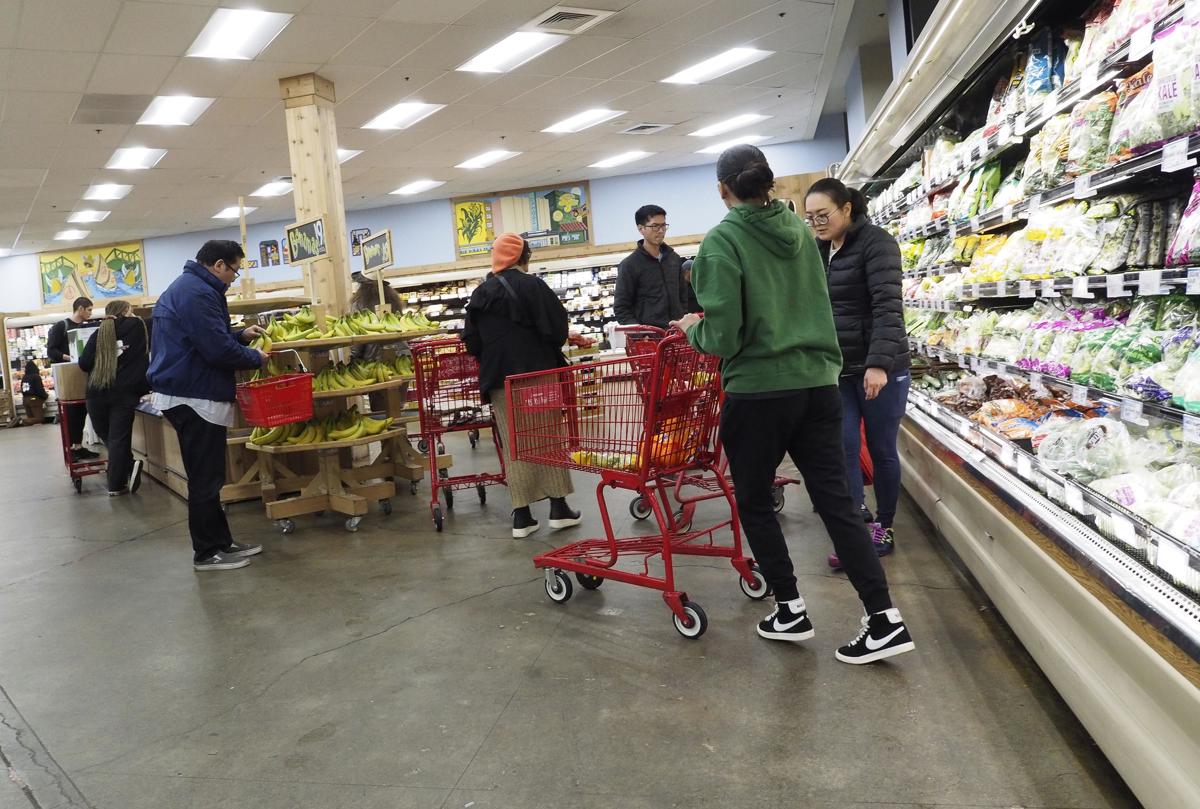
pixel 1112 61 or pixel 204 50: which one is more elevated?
pixel 204 50

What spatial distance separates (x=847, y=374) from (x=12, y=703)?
10.8 ft

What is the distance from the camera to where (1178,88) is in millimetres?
2045

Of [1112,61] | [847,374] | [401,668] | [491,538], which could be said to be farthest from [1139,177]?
[491,538]

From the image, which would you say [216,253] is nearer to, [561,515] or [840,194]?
[561,515]

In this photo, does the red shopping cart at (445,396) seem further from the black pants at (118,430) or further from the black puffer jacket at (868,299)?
the black pants at (118,430)

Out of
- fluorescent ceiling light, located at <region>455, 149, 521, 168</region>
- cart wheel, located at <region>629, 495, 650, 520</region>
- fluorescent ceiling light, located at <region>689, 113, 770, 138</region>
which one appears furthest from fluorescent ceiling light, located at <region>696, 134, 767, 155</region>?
cart wheel, located at <region>629, 495, 650, 520</region>

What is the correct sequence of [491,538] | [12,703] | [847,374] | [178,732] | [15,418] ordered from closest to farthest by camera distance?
1. [178,732]
2. [12,703]
3. [847,374]
4. [491,538]
5. [15,418]

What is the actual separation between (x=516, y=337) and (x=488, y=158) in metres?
9.47

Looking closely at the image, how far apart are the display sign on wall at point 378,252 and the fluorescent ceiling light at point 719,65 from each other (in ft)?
14.8

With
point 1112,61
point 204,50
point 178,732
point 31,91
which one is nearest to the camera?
point 1112,61

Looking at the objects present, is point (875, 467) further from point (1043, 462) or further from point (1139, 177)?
point (1139, 177)

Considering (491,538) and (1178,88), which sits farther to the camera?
(491,538)

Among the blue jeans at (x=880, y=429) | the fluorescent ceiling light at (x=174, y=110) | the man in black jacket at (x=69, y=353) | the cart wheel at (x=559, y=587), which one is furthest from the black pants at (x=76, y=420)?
the blue jeans at (x=880, y=429)

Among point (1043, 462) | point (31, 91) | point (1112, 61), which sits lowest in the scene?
point (1043, 462)
